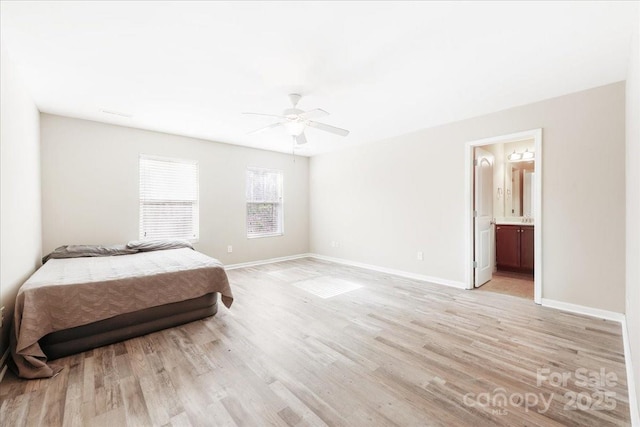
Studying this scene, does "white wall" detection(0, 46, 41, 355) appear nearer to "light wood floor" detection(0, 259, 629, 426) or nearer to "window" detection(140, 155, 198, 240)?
"light wood floor" detection(0, 259, 629, 426)

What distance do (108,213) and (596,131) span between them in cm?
630

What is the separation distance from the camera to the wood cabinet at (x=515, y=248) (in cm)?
459

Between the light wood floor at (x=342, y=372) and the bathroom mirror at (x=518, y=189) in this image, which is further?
the bathroom mirror at (x=518, y=189)

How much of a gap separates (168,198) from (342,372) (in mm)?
4030

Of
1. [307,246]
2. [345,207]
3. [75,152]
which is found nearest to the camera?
[75,152]

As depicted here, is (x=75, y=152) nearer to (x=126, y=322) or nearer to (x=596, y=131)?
(x=126, y=322)

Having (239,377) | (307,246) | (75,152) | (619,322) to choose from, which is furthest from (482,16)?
(307,246)

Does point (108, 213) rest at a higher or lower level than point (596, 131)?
lower

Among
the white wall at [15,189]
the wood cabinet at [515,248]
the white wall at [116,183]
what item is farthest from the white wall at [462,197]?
the white wall at [15,189]

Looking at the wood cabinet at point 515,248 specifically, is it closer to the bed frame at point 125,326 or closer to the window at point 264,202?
the window at point 264,202

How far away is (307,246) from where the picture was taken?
6652 millimetres

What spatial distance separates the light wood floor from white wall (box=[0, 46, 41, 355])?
84 cm

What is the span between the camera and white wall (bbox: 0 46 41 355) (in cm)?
206

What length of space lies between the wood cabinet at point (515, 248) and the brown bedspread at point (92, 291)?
4.74m
